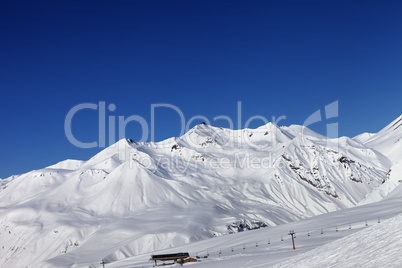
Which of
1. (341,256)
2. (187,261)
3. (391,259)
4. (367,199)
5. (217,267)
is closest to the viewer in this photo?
(391,259)

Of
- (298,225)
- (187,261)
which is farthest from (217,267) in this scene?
(298,225)

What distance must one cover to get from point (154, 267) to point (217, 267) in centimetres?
2079

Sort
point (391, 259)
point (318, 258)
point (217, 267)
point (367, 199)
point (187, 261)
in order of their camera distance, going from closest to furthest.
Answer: point (391, 259)
point (318, 258)
point (217, 267)
point (187, 261)
point (367, 199)

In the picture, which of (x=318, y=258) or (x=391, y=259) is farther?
(x=318, y=258)

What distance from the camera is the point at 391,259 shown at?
591 inches

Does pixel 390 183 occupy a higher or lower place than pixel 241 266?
higher

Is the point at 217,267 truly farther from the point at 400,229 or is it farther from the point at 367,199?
the point at 367,199

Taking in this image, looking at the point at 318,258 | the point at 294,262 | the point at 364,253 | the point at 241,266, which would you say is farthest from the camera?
the point at 241,266

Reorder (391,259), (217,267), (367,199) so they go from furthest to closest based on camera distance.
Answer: (367,199) → (217,267) → (391,259)

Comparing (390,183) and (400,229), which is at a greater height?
(390,183)

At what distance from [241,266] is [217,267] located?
178 inches

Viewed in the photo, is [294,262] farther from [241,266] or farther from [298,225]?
[298,225]

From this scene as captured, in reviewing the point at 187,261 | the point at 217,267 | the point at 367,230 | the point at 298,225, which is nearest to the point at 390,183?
the point at 298,225

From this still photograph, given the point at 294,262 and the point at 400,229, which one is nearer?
the point at 400,229
